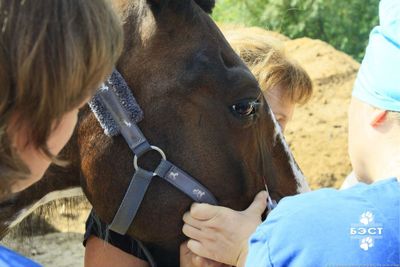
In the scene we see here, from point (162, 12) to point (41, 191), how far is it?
87 cm

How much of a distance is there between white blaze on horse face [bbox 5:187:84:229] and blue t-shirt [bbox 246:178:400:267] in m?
1.34

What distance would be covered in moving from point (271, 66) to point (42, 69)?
2187mm

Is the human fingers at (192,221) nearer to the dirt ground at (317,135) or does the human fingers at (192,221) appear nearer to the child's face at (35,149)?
the child's face at (35,149)

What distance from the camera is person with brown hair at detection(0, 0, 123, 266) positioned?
1.30 metres

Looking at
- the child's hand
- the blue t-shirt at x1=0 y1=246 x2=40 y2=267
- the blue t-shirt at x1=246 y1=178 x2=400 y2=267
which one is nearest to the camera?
the blue t-shirt at x1=0 y1=246 x2=40 y2=267

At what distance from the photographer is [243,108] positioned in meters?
2.64

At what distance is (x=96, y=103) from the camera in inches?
99.2

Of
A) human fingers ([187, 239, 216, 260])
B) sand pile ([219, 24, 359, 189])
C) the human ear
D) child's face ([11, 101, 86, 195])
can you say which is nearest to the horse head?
human fingers ([187, 239, 216, 260])

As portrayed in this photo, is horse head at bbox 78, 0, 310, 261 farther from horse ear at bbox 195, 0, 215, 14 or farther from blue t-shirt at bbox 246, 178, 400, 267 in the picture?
blue t-shirt at bbox 246, 178, 400, 267

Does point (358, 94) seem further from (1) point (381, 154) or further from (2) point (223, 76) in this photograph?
(2) point (223, 76)

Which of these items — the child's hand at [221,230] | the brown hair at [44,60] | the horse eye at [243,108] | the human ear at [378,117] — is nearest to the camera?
the brown hair at [44,60]

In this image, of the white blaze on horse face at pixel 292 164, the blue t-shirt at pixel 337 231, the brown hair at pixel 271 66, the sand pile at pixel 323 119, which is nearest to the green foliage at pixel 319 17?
the sand pile at pixel 323 119

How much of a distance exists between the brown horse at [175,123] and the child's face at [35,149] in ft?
3.46

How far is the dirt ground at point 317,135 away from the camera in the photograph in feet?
18.7
